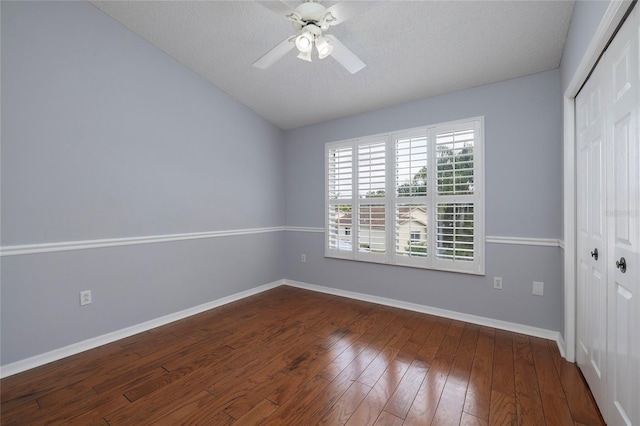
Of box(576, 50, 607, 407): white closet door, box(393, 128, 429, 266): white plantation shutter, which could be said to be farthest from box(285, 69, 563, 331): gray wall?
box(576, 50, 607, 407): white closet door

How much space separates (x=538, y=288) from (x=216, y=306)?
3.44m

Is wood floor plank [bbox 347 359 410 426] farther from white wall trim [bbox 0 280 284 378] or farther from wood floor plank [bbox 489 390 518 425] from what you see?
white wall trim [bbox 0 280 284 378]

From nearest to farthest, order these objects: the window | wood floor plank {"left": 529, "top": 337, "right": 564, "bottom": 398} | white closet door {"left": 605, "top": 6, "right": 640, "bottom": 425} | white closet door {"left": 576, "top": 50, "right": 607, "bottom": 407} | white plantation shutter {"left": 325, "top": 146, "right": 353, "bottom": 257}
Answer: white closet door {"left": 605, "top": 6, "right": 640, "bottom": 425} < white closet door {"left": 576, "top": 50, "right": 607, "bottom": 407} < wood floor plank {"left": 529, "top": 337, "right": 564, "bottom": 398} < the window < white plantation shutter {"left": 325, "top": 146, "right": 353, "bottom": 257}

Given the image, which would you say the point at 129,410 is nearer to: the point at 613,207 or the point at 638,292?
the point at 638,292

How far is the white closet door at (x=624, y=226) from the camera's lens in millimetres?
1138

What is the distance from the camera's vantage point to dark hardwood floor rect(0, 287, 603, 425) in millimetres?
1571

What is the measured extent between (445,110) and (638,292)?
2.36 m

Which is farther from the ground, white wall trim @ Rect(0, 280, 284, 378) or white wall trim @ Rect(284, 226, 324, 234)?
white wall trim @ Rect(284, 226, 324, 234)

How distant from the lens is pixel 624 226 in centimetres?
125

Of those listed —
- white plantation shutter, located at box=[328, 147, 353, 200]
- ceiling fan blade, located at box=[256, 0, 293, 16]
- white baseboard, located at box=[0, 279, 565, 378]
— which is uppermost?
ceiling fan blade, located at box=[256, 0, 293, 16]

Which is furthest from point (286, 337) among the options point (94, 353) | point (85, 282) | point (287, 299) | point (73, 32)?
point (73, 32)

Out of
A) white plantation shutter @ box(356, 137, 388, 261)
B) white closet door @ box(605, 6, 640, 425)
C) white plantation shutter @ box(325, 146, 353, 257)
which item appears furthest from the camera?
white plantation shutter @ box(325, 146, 353, 257)

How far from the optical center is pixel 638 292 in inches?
44.1

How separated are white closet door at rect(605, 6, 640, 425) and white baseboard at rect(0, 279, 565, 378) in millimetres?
1073
